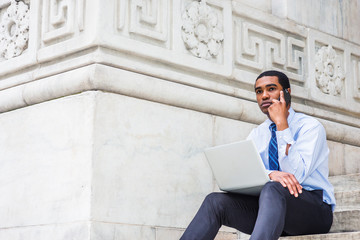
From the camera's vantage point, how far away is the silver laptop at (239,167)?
13.3 feet

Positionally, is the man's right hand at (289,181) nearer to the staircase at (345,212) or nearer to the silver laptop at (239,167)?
the silver laptop at (239,167)

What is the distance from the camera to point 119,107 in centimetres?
477

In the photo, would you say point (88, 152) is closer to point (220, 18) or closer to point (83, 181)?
point (83, 181)

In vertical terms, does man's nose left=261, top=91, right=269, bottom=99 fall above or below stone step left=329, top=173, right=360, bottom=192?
above

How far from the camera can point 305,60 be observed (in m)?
6.52

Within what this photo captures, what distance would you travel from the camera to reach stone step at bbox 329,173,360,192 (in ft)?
18.3

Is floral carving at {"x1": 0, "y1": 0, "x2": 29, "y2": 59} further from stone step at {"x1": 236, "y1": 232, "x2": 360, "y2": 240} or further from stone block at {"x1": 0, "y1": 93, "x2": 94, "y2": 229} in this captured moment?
stone step at {"x1": 236, "y1": 232, "x2": 360, "y2": 240}

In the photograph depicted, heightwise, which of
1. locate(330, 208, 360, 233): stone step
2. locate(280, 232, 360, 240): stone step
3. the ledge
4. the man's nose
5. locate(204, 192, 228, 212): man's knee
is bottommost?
locate(280, 232, 360, 240): stone step

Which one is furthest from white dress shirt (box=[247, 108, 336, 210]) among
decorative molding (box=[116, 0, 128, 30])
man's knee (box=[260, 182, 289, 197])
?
decorative molding (box=[116, 0, 128, 30])

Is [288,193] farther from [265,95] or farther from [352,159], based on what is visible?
[352,159]

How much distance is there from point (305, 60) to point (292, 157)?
8.26 feet

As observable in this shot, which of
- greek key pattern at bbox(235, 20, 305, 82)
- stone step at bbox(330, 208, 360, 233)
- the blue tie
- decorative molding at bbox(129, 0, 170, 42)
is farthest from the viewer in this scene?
greek key pattern at bbox(235, 20, 305, 82)

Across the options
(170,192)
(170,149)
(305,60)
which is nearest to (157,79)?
(170,149)

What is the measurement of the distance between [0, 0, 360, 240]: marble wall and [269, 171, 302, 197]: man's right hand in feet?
3.64
